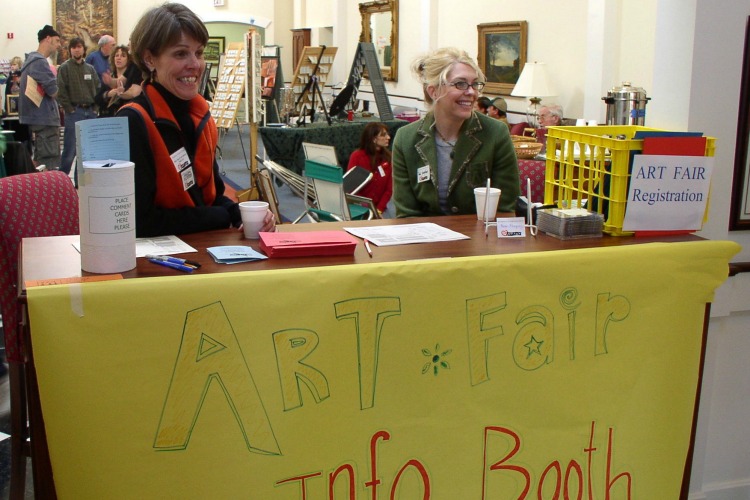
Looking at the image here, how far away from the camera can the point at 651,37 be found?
236 inches

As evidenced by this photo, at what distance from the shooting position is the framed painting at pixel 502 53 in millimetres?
7977

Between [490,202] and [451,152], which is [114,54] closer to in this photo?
[451,152]

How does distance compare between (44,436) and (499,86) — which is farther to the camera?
(499,86)

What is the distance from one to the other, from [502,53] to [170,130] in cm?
660

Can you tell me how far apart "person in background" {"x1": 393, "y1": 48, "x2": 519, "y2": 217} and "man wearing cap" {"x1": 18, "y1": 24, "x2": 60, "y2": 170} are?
20.7ft

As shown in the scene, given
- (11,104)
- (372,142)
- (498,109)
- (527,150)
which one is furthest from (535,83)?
(11,104)

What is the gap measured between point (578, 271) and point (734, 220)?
2.94ft

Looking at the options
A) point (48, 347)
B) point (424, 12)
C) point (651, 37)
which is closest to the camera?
point (48, 347)

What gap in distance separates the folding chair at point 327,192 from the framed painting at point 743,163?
91.0 inches

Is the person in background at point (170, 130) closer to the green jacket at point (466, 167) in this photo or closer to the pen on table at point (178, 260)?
the pen on table at point (178, 260)

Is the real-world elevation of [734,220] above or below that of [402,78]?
below

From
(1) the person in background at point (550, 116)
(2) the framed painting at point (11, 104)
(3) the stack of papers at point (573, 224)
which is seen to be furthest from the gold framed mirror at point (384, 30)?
(3) the stack of papers at point (573, 224)

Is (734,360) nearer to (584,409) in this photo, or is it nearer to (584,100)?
(584,409)

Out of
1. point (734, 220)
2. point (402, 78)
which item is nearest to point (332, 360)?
point (734, 220)
